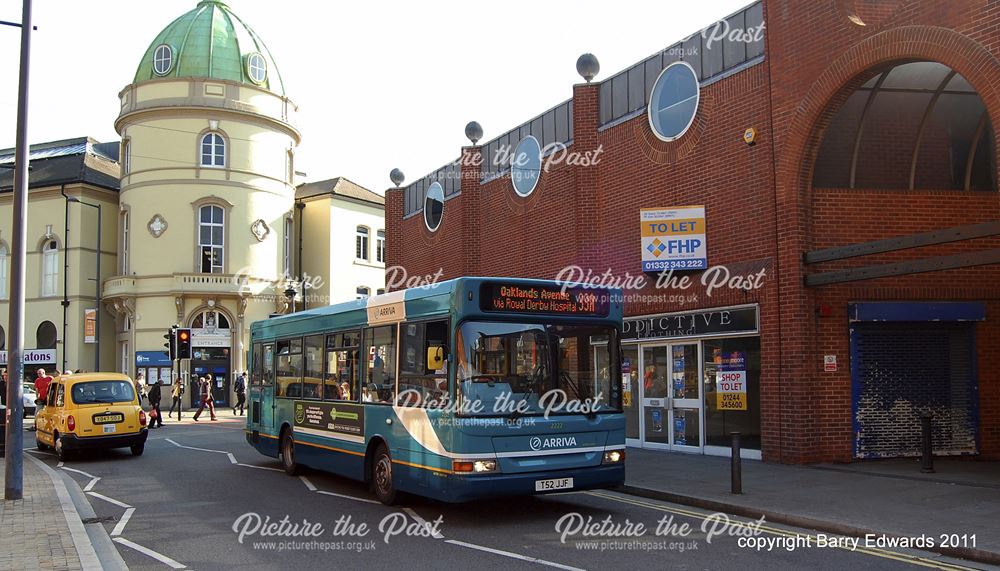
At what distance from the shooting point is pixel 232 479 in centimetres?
1402

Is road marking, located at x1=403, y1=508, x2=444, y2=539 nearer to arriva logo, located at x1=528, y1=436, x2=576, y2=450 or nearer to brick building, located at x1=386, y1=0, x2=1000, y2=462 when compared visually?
arriva logo, located at x1=528, y1=436, x2=576, y2=450

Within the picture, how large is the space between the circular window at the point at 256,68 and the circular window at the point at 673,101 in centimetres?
2914

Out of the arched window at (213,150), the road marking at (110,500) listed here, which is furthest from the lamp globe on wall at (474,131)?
the arched window at (213,150)

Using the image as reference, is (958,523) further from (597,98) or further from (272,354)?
(597,98)

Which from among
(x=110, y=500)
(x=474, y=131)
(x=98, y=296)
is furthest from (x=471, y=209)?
(x=98, y=296)

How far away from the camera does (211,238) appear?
41.1 metres

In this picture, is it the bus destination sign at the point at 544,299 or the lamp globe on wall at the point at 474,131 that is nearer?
the bus destination sign at the point at 544,299

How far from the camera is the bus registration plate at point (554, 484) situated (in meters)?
9.73

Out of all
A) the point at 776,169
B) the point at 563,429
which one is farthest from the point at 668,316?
the point at 563,429

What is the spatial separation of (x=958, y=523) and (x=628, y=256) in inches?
392

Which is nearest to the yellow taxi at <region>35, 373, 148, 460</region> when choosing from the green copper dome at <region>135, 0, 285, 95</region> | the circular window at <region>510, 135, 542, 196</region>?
the circular window at <region>510, 135, 542, 196</region>

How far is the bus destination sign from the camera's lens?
32.4 feet

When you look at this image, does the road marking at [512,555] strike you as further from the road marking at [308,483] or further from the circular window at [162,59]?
the circular window at [162,59]

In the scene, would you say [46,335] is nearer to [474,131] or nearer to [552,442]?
[474,131]
